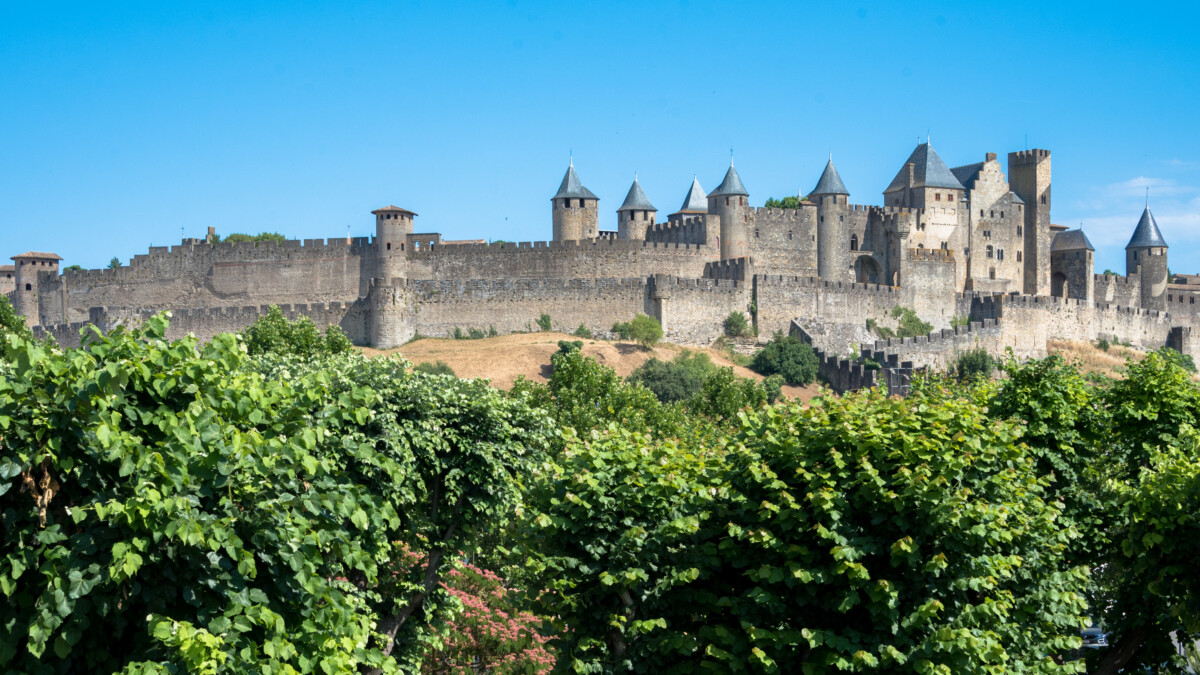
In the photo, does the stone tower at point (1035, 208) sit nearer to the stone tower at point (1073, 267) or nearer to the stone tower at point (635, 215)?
the stone tower at point (1073, 267)

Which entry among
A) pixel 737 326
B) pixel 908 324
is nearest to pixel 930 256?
pixel 908 324

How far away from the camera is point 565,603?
14.6 meters

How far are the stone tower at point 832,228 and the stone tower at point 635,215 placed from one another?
9.00 m

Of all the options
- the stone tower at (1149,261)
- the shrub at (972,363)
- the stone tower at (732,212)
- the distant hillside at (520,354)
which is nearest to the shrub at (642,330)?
the distant hillside at (520,354)

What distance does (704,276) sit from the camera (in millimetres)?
65438

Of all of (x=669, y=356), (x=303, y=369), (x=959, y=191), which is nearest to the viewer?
(x=303, y=369)

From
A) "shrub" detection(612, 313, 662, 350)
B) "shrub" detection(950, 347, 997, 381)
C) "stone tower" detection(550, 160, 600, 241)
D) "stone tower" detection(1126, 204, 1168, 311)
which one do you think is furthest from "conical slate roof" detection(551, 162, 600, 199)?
"stone tower" detection(1126, 204, 1168, 311)

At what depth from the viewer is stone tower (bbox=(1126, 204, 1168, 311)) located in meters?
81.5

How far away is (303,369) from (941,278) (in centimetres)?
5673

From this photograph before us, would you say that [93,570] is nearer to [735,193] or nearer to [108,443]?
[108,443]

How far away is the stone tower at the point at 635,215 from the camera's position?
71.3 metres

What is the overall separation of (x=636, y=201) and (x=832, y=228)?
10.6 meters

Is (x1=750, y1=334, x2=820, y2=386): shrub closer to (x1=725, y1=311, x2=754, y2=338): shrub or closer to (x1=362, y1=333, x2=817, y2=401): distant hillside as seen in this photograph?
(x1=362, y1=333, x2=817, y2=401): distant hillside

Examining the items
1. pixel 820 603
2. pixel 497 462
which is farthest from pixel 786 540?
pixel 497 462
